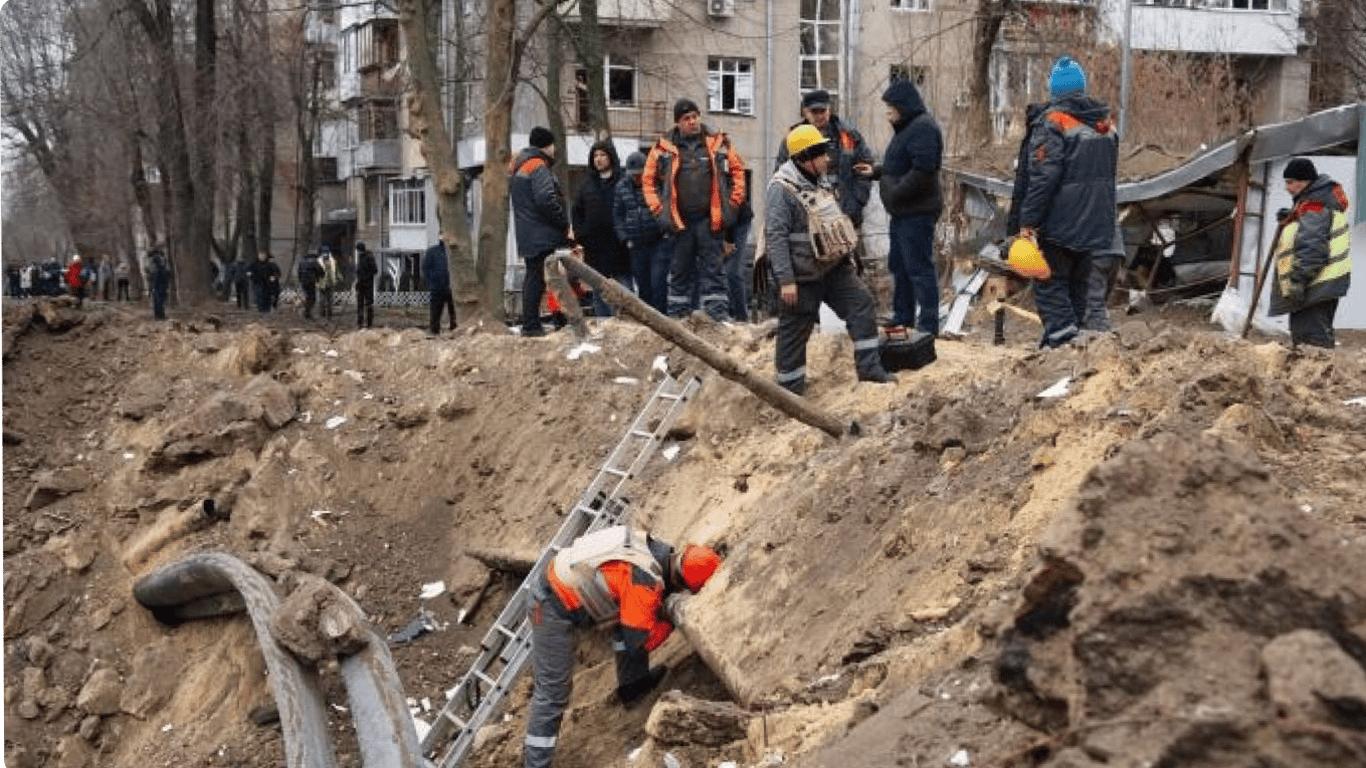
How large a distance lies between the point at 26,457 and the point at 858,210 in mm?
7497

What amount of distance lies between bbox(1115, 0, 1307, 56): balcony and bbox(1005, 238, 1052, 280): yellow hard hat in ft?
119

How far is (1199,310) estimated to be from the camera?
2067cm

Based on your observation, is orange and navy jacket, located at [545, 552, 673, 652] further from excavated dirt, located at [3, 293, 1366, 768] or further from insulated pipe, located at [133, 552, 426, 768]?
insulated pipe, located at [133, 552, 426, 768]

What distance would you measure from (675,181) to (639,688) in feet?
18.2

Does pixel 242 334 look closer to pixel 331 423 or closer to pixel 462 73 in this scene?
pixel 331 423

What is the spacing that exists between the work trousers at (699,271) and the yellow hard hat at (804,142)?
10.8 ft

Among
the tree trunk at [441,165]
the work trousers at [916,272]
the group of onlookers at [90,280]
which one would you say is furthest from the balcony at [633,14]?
the work trousers at [916,272]

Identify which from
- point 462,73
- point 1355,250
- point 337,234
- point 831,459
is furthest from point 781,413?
point 337,234

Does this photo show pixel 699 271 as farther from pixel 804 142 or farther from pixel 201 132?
pixel 201 132

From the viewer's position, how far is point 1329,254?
1104 centimetres

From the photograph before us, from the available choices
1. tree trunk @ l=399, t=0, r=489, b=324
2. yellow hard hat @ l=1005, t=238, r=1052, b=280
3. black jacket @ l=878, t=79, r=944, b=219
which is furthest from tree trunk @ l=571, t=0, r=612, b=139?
yellow hard hat @ l=1005, t=238, r=1052, b=280

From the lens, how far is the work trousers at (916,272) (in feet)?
36.1

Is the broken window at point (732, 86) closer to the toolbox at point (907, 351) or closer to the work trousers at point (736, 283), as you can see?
the work trousers at point (736, 283)

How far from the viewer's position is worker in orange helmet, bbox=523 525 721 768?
8305mm
